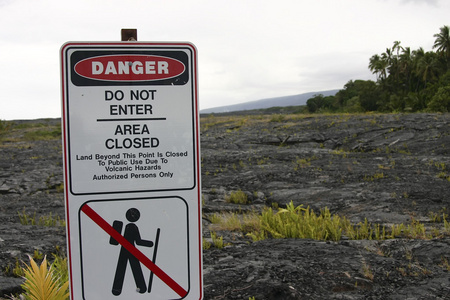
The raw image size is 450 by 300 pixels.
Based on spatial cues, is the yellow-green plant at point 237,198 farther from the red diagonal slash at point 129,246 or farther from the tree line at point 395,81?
the tree line at point 395,81

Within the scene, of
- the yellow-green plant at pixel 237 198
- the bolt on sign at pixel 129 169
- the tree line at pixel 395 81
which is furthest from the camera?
the tree line at pixel 395 81

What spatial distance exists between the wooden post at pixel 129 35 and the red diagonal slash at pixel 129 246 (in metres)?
0.86

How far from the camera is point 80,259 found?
199 centimetres

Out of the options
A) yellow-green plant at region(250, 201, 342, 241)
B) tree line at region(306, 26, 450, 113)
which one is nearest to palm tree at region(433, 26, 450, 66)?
tree line at region(306, 26, 450, 113)

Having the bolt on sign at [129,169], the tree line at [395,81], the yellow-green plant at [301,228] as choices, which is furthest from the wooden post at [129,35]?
the tree line at [395,81]

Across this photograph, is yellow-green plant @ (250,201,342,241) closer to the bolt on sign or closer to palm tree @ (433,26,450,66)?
the bolt on sign

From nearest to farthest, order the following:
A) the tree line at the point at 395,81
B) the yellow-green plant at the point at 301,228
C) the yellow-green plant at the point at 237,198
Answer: the yellow-green plant at the point at 301,228, the yellow-green plant at the point at 237,198, the tree line at the point at 395,81

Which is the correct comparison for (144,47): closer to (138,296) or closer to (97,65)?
(97,65)

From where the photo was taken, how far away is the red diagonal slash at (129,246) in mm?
1989

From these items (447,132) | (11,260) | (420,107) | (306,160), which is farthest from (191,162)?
(420,107)

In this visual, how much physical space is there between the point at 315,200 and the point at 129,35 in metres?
7.56

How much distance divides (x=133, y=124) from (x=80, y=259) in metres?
0.70

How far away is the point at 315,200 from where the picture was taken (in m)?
9.02

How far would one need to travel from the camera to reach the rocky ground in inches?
156
